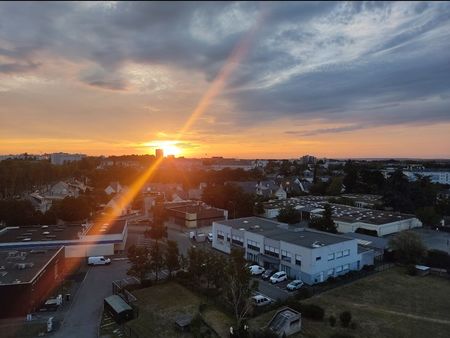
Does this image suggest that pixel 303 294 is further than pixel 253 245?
No

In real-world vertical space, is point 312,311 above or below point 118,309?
below

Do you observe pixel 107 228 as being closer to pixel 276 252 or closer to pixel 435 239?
pixel 276 252

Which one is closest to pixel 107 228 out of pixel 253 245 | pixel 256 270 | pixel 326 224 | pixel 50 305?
pixel 50 305

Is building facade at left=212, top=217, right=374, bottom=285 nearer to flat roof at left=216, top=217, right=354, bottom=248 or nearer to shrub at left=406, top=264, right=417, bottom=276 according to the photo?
flat roof at left=216, top=217, right=354, bottom=248

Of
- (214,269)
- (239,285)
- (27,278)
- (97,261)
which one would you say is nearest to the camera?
(239,285)

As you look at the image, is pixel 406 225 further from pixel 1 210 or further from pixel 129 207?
pixel 1 210

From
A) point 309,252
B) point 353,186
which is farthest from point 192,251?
point 353,186
